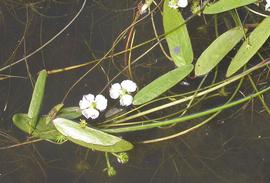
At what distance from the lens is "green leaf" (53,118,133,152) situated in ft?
5.38

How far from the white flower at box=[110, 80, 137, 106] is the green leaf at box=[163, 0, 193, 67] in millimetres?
192

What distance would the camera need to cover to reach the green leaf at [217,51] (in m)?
1.75

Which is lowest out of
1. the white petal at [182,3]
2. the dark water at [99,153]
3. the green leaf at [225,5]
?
the dark water at [99,153]

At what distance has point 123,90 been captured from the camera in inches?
69.4

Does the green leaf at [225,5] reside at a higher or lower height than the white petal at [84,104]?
higher

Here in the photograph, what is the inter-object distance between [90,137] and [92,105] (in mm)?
144

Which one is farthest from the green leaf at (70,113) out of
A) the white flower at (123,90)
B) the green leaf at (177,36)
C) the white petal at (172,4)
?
the white petal at (172,4)

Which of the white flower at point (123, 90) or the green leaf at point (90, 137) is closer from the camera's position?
the green leaf at point (90, 137)

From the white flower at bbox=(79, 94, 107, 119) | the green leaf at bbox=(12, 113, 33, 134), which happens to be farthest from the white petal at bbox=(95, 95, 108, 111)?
the green leaf at bbox=(12, 113, 33, 134)

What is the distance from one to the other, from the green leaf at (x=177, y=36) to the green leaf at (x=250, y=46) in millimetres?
165

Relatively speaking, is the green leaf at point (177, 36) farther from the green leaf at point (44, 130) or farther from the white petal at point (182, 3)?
the green leaf at point (44, 130)

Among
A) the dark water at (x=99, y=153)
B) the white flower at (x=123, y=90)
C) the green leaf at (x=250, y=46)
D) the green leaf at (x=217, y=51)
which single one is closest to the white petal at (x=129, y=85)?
the white flower at (x=123, y=90)

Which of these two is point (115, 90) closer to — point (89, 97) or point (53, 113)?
point (89, 97)

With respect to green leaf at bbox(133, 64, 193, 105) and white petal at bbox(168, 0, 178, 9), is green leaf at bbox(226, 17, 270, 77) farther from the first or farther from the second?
white petal at bbox(168, 0, 178, 9)
